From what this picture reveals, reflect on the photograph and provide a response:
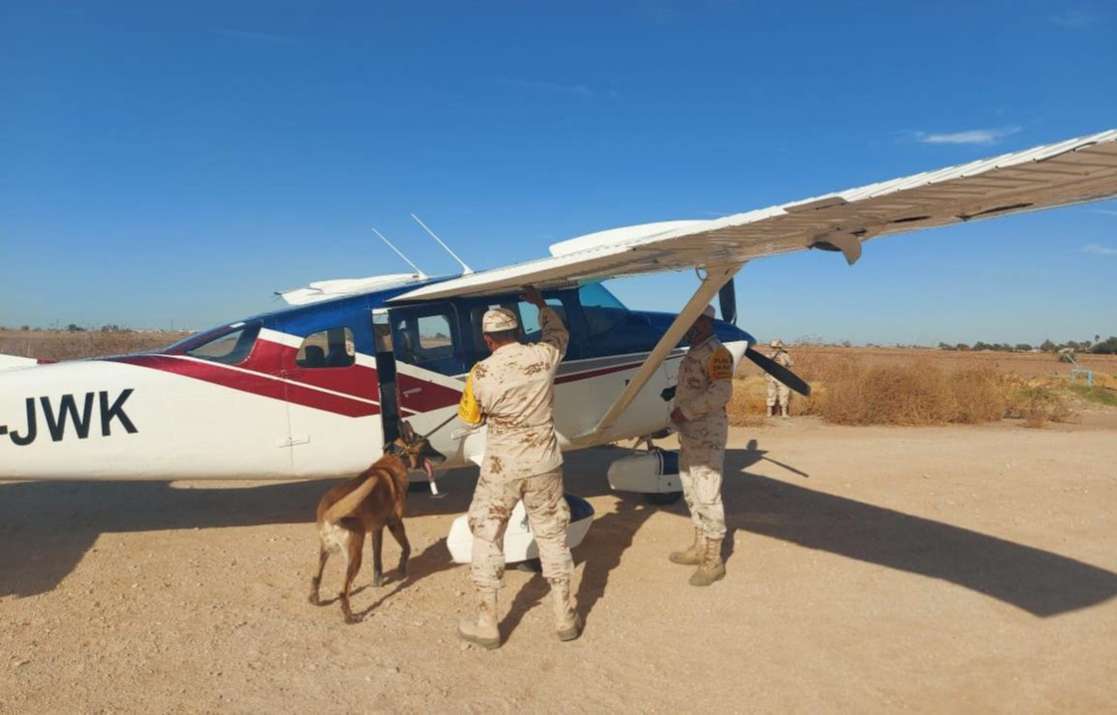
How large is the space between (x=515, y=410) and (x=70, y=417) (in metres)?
3.83

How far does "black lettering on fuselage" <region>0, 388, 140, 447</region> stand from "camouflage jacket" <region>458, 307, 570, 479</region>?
3122 millimetres

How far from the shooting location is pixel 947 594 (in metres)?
5.18

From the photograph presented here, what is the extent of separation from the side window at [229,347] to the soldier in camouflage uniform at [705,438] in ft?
12.3

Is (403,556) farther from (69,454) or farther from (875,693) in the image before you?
(875,693)

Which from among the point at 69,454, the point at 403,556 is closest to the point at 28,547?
the point at 69,454

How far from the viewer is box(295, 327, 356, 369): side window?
588cm

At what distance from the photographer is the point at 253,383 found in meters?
5.73

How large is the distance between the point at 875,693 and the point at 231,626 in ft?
13.3

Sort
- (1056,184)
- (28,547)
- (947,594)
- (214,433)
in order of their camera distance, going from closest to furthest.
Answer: (1056,184), (947,594), (214,433), (28,547)

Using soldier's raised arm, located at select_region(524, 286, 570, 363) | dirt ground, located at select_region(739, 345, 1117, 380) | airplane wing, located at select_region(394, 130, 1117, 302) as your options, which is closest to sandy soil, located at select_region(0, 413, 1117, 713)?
soldier's raised arm, located at select_region(524, 286, 570, 363)

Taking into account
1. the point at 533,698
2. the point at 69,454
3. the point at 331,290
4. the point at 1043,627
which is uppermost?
the point at 331,290

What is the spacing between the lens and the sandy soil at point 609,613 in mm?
3750

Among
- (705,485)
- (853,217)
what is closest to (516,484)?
(705,485)

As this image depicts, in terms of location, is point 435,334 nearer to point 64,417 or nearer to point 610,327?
point 610,327
